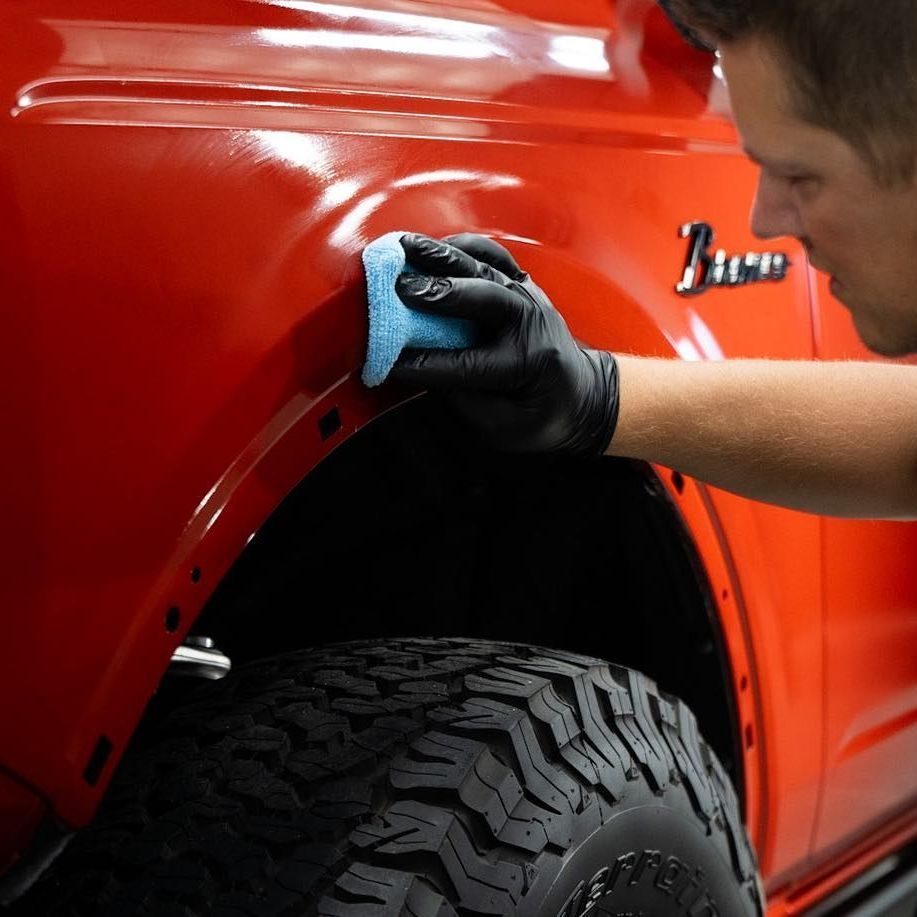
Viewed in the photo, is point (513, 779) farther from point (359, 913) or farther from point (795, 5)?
point (795, 5)

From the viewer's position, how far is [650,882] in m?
1.21

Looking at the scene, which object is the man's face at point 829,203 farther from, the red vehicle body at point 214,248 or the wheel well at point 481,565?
the wheel well at point 481,565

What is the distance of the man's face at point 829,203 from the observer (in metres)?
1.08

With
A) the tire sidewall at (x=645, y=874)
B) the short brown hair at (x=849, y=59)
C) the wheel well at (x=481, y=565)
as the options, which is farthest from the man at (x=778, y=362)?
the tire sidewall at (x=645, y=874)

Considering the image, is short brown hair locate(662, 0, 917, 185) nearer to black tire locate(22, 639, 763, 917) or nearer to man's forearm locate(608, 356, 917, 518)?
man's forearm locate(608, 356, 917, 518)

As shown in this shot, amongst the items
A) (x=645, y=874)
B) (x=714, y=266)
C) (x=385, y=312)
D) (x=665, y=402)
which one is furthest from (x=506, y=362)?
(x=645, y=874)

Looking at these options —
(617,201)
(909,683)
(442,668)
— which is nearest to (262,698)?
(442,668)

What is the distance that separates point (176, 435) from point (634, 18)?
0.75 meters

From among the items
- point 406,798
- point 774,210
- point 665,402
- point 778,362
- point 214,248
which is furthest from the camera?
point 778,362

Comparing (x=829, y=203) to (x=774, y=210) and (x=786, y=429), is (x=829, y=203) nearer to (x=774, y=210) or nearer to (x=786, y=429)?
(x=774, y=210)

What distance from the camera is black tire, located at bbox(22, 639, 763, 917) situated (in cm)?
101

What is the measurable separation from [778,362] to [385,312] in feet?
1.91

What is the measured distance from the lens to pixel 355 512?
4.30ft

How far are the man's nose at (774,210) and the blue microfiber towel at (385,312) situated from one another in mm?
367
